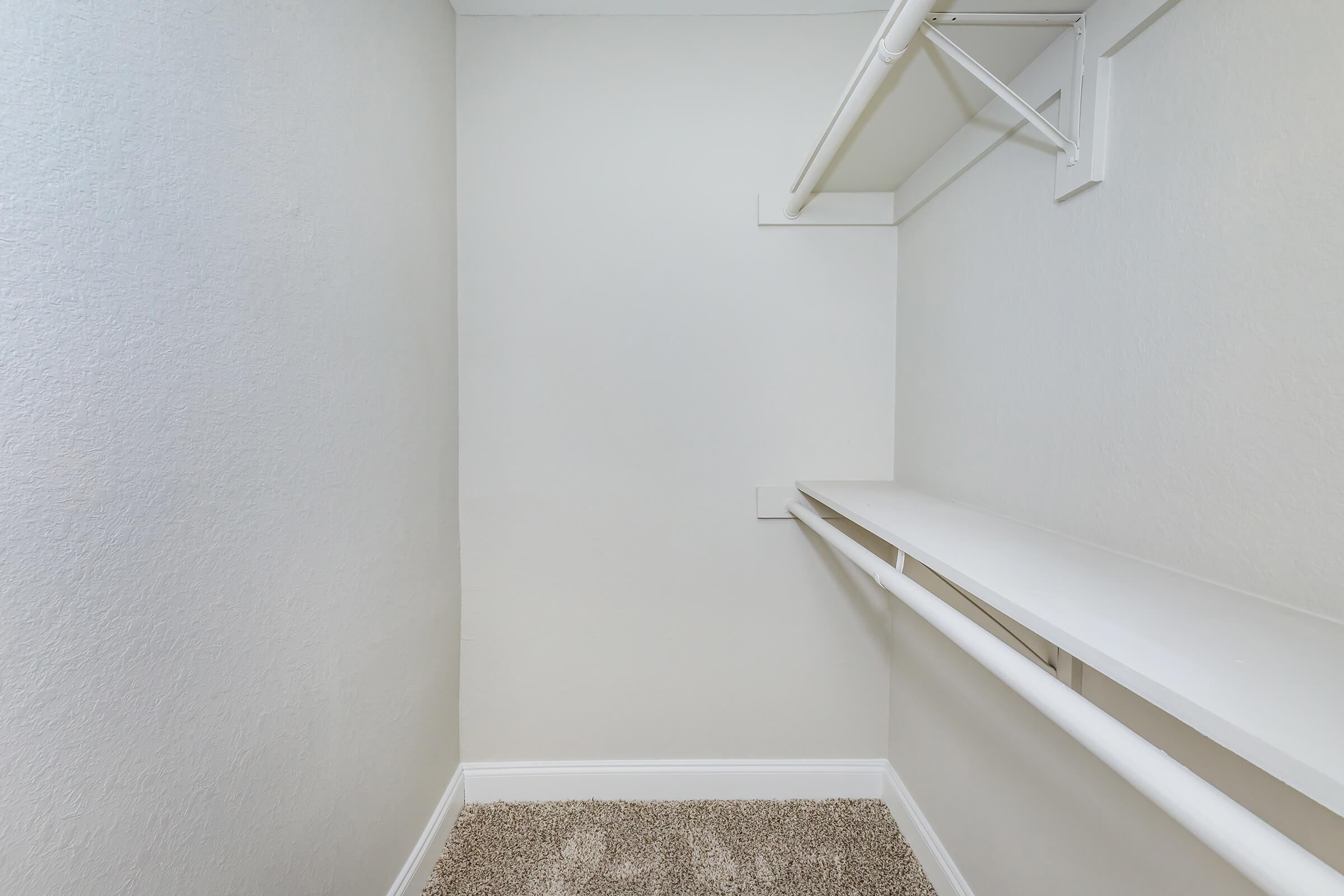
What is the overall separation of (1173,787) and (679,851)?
134cm

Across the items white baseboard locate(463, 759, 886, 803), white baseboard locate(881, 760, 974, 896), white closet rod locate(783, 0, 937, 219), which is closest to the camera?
white closet rod locate(783, 0, 937, 219)

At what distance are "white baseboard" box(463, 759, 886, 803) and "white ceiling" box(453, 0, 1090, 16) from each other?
2200mm

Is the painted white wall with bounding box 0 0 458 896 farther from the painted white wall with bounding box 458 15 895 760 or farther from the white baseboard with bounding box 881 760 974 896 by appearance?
the white baseboard with bounding box 881 760 974 896

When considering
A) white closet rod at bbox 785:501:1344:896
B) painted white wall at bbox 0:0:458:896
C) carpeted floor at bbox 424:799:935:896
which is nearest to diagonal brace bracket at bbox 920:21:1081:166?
white closet rod at bbox 785:501:1344:896

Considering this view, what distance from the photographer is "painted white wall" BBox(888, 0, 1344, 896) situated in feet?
1.90

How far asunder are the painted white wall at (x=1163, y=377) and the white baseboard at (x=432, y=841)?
1272mm

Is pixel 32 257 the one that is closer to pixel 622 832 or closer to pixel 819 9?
pixel 622 832

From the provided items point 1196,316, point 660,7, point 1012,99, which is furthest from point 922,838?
point 660,7

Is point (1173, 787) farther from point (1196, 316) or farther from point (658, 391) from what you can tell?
point (658, 391)

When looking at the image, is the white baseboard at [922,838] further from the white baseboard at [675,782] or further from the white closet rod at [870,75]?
the white closet rod at [870,75]

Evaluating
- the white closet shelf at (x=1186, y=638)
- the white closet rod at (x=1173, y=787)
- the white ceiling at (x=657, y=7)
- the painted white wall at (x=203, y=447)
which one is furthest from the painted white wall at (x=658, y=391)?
the white closet rod at (x=1173, y=787)

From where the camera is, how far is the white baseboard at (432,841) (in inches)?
48.9

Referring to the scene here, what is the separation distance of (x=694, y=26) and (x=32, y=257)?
1604 millimetres

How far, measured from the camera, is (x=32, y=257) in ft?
1.67
